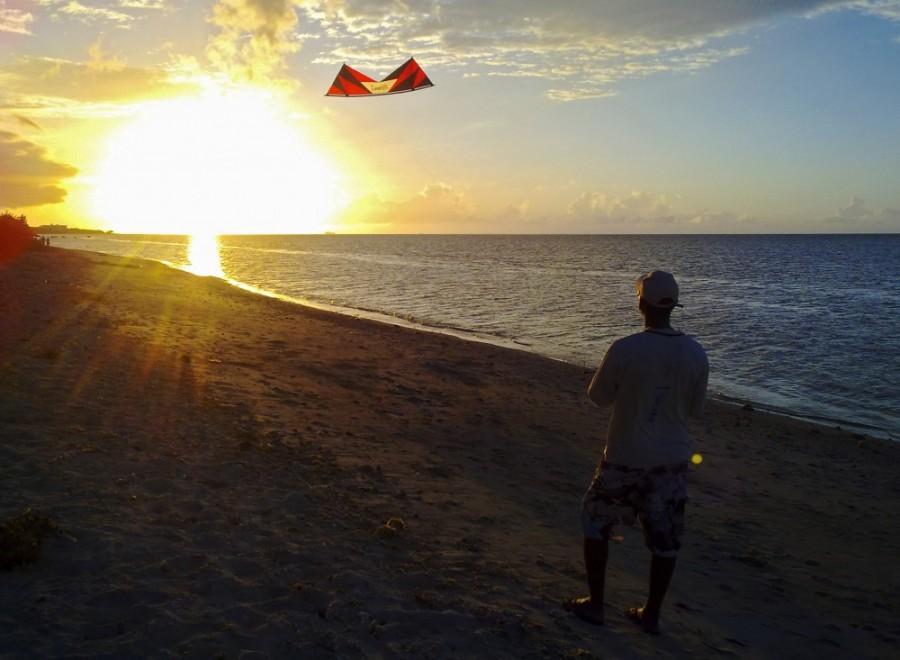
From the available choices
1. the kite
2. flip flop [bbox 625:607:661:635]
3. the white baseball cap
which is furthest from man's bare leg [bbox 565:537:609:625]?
the kite

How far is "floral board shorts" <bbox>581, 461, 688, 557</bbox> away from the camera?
4.18 m

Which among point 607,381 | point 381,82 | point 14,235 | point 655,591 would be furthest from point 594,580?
point 14,235

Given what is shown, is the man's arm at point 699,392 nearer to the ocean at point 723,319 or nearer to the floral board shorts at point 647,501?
the floral board shorts at point 647,501

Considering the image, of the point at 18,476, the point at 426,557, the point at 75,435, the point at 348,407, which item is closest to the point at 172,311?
the point at 348,407

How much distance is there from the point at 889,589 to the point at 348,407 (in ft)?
25.3

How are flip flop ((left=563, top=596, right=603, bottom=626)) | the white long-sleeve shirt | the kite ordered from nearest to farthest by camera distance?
the white long-sleeve shirt, flip flop ((left=563, top=596, right=603, bottom=626)), the kite

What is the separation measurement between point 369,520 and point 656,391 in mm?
3246

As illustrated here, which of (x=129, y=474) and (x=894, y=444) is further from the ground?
(x=129, y=474)

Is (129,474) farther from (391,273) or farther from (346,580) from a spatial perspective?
(391,273)

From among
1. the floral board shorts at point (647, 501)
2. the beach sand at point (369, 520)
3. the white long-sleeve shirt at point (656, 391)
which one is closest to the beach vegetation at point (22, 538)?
the beach sand at point (369, 520)

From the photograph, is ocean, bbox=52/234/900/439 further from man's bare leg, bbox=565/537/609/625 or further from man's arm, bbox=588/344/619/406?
man's arm, bbox=588/344/619/406

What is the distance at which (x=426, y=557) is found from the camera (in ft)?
17.9

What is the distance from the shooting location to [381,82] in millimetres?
15219

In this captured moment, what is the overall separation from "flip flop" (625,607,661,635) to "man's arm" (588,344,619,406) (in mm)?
1651
